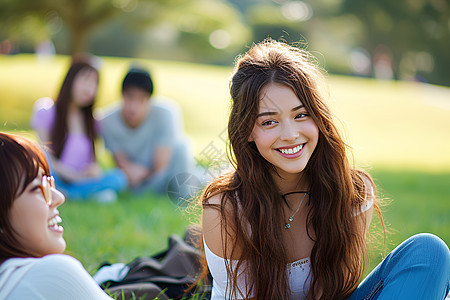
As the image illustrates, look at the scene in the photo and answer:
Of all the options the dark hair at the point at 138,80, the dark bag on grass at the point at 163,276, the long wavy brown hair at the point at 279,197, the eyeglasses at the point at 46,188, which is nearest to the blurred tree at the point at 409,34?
the dark hair at the point at 138,80

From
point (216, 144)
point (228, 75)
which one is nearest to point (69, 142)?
point (228, 75)

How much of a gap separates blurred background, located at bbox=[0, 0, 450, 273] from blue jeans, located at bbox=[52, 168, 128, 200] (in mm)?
225

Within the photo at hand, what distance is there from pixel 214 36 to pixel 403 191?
1059 inches

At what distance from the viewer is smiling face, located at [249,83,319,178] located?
2.32 m

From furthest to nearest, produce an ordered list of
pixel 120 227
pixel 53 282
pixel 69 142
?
pixel 69 142 < pixel 120 227 < pixel 53 282

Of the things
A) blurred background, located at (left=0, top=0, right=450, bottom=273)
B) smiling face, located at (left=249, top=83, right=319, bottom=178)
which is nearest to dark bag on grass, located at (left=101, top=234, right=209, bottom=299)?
blurred background, located at (left=0, top=0, right=450, bottom=273)

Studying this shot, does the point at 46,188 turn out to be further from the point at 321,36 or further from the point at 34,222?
the point at 321,36

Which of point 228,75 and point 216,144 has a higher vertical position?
point 228,75

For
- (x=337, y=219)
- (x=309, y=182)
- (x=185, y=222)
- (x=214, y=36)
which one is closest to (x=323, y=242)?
(x=337, y=219)

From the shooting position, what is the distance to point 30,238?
1691 mm

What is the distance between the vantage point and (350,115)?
15008 millimetres

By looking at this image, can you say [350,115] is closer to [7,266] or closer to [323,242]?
[323,242]

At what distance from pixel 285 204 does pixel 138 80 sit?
343 centimetres

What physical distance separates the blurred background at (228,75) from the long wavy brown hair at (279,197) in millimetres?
218
